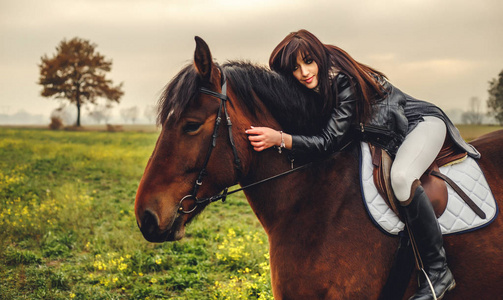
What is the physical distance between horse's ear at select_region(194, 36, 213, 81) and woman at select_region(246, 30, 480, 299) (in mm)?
492

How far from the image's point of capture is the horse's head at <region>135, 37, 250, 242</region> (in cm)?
215

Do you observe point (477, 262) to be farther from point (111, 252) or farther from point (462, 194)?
point (111, 252)

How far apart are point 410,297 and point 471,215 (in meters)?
0.70

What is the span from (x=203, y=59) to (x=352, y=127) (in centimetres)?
119

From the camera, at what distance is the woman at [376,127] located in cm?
218

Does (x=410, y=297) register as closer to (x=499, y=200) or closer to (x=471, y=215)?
(x=471, y=215)

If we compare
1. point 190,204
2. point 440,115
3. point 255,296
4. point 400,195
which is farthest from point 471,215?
point 255,296

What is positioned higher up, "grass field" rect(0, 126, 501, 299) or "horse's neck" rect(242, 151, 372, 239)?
"horse's neck" rect(242, 151, 372, 239)

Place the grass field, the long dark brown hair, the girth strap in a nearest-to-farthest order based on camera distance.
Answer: the girth strap < the long dark brown hair < the grass field

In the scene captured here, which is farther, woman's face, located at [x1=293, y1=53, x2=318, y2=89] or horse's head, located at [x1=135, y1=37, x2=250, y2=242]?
woman's face, located at [x1=293, y1=53, x2=318, y2=89]

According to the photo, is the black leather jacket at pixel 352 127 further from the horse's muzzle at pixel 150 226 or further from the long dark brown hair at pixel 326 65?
the horse's muzzle at pixel 150 226

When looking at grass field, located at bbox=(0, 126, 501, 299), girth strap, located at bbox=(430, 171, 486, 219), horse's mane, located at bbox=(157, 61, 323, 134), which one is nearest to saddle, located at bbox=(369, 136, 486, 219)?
girth strap, located at bbox=(430, 171, 486, 219)

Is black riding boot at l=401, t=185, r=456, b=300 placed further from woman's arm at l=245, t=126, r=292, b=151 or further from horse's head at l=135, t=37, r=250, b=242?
horse's head at l=135, t=37, r=250, b=242

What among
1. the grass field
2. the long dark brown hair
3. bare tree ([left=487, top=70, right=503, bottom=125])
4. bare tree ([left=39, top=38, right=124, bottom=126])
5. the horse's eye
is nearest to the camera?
the horse's eye
